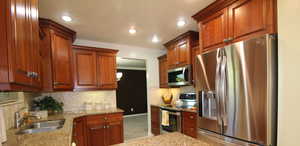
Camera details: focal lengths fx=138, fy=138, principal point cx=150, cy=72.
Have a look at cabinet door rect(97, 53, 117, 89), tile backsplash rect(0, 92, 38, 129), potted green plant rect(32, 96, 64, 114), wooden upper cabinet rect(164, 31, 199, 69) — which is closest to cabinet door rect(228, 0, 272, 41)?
wooden upper cabinet rect(164, 31, 199, 69)

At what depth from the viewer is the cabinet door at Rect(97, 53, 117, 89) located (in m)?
3.09

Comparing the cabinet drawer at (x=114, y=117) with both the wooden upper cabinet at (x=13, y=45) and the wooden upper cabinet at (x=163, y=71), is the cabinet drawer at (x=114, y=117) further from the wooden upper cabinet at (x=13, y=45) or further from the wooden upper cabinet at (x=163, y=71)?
the wooden upper cabinet at (x=13, y=45)

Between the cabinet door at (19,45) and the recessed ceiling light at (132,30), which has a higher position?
the recessed ceiling light at (132,30)

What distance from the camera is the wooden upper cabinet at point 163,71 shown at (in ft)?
12.4

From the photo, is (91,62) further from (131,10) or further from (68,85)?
(131,10)

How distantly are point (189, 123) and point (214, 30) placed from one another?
1.72 meters

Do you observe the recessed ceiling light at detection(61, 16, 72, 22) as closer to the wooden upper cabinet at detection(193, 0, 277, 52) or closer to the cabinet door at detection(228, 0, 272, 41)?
the wooden upper cabinet at detection(193, 0, 277, 52)

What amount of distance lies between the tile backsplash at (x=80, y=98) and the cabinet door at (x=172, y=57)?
1.65 m

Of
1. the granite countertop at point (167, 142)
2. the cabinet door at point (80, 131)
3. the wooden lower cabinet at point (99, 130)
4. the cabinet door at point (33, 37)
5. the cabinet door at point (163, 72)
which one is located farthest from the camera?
the cabinet door at point (163, 72)

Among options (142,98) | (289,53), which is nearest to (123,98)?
(142,98)

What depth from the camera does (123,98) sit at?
6.70m

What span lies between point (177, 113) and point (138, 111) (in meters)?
4.54

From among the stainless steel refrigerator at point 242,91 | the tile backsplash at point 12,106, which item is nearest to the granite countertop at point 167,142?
the stainless steel refrigerator at point 242,91

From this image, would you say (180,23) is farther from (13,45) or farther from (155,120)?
(155,120)
